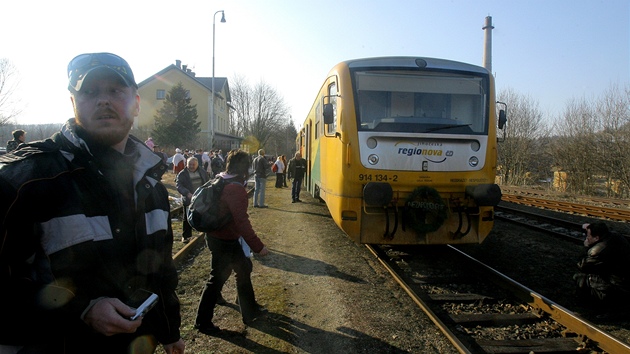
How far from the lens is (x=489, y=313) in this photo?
455cm

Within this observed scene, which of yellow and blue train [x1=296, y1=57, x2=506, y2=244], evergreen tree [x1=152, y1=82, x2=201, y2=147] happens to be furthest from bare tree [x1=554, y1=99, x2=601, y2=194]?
evergreen tree [x1=152, y1=82, x2=201, y2=147]

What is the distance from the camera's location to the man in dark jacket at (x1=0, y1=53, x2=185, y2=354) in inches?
52.7

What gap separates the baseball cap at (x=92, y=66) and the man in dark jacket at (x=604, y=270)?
17.2ft

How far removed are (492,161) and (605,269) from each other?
6.74ft

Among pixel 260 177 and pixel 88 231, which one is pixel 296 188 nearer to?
pixel 260 177

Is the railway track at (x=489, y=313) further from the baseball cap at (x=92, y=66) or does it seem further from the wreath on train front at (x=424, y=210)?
the baseball cap at (x=92, y=66)

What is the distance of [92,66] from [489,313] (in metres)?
4.53

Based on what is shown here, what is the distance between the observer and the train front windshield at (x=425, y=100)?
6047mm

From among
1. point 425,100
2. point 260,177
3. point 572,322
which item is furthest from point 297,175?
point 572,322

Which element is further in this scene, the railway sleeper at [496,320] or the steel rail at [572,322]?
the railway sleeper at [496,320]

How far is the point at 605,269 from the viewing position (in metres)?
4.70

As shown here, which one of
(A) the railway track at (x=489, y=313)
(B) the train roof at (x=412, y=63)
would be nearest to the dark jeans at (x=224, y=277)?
(A) the railway track at (x=489, y=313)

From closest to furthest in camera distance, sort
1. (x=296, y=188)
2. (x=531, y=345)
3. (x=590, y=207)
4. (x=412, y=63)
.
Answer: (x=531, y=345)
(x=412, y=63)
(x=590, y=207)
(x=296, y=188)

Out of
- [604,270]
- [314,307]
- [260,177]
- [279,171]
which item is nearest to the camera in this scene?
[604,270]
